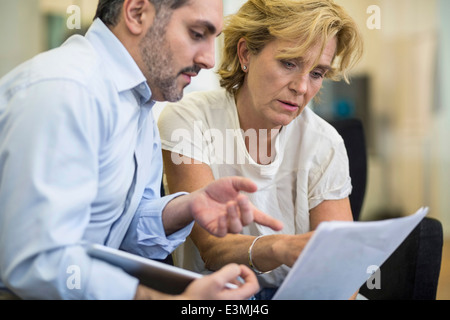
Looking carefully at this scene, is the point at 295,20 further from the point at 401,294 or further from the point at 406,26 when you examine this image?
the point at 406,26

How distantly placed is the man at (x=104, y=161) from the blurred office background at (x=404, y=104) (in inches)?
150

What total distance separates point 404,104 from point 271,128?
384 centimetres

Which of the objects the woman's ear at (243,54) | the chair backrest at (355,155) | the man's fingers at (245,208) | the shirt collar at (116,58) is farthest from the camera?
the chair backrest at (355,155)

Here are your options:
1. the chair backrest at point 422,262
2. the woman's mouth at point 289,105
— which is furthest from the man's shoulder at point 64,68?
the chair backrest at point 422,262

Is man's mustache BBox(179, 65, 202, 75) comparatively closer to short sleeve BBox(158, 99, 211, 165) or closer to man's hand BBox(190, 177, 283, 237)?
man's hand BBox(190, 177, 283, 237)

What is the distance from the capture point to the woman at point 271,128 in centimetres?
139

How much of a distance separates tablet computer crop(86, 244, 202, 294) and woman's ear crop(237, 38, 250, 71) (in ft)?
2.63

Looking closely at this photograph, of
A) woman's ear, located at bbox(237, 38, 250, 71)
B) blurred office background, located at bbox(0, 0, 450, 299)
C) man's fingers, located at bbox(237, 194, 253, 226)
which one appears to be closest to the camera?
man's fingers, located at bbox(237, 194, 253, 226)

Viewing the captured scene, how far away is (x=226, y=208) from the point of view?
3.09ft

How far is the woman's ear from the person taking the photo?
1.52 meters

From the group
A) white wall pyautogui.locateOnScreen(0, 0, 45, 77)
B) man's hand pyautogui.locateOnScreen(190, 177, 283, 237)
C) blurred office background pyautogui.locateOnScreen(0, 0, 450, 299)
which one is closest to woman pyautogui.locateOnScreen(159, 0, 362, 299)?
man's hand pyautogui.locateOnScreen(190, 177, 283, 237)

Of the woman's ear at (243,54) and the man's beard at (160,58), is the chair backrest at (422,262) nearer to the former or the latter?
the woman's ear at (243,54)

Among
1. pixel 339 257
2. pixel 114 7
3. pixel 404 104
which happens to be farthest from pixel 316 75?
pixel 404 104

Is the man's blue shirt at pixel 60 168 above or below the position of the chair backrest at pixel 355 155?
above
